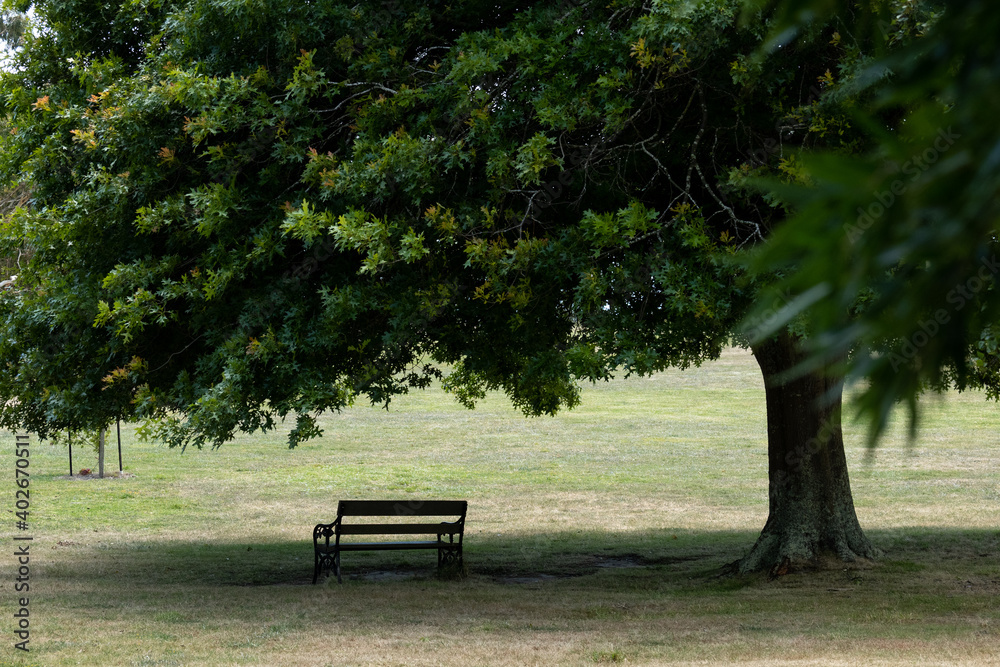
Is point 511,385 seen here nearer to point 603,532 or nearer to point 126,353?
point 126,353

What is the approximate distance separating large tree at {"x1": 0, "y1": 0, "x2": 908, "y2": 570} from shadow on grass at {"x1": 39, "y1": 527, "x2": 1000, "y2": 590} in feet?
12.0

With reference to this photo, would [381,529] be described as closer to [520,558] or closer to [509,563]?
[509,563]

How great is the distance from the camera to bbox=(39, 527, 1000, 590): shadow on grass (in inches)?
536

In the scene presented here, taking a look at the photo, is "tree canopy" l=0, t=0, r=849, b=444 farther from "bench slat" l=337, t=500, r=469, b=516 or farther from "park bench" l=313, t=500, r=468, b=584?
"park bench" l=313, t=500, r=468, b=584

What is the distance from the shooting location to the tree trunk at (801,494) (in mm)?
12406

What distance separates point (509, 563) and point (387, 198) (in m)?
7.28

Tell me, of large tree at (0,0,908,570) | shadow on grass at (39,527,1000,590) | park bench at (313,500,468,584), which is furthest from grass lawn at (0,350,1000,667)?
large tree at (0,0,908,570)

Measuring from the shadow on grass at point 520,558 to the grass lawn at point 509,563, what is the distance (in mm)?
76

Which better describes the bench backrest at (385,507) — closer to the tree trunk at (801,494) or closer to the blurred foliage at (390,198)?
the blurred foliage at (390,198)

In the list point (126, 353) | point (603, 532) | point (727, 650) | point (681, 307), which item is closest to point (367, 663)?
point (727, 650)

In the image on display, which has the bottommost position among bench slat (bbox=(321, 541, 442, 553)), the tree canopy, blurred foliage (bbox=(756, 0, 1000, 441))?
bench slat (bbox=(321, 541, 442, 553))

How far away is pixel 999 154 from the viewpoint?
113 centimetres

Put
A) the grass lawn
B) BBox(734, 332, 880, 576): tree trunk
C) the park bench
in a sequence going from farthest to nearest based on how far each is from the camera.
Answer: the park bench < BBox(734, 332, 880, 576): tree trunk < the grass lawn

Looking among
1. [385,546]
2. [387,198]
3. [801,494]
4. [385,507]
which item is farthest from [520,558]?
[387,198]
